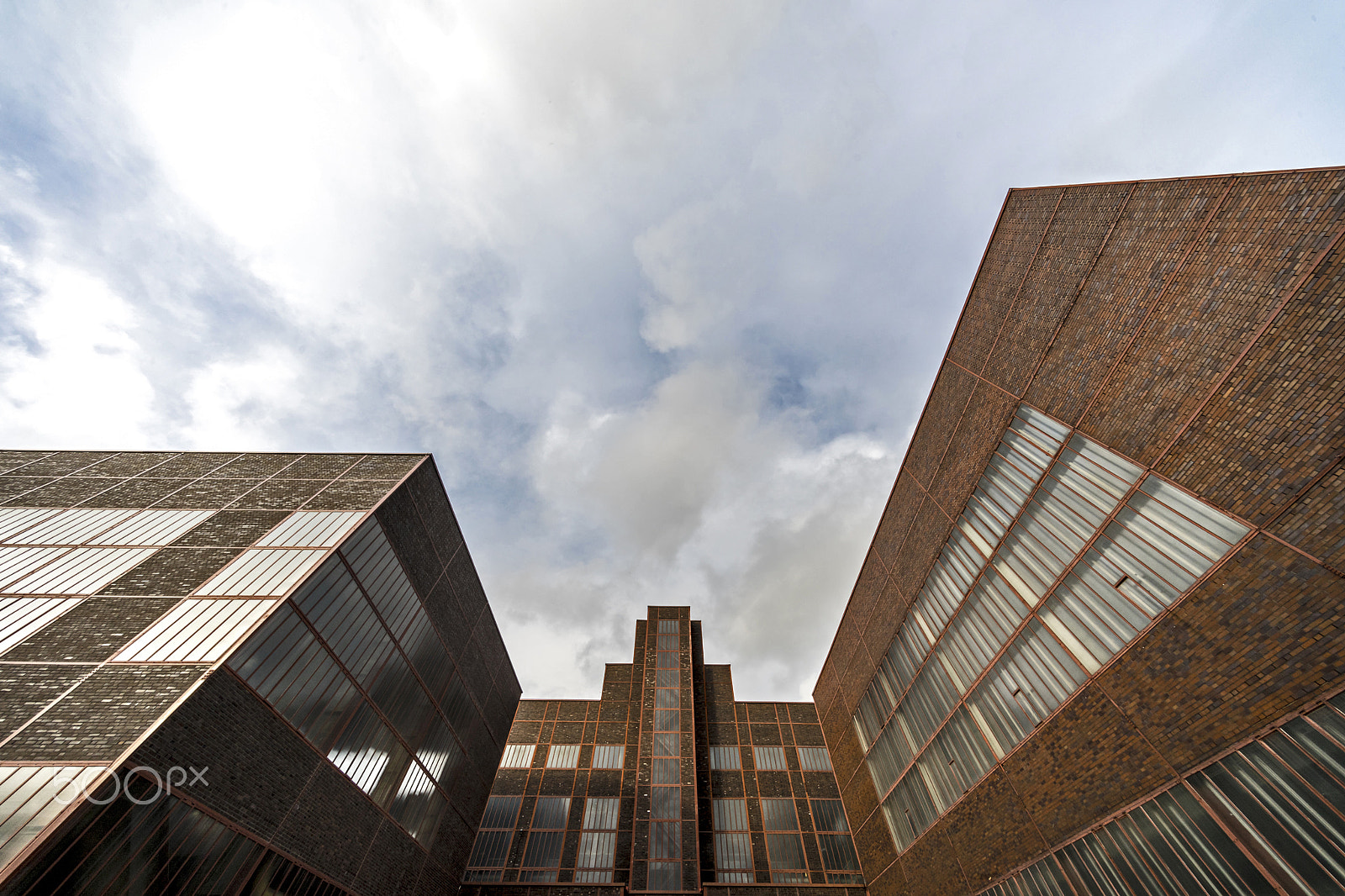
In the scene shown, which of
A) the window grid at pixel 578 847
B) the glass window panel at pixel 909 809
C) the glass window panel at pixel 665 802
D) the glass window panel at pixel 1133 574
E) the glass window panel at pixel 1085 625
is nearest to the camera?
the glass window panel at pixel 1133 574

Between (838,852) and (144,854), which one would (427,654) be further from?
(838,852)

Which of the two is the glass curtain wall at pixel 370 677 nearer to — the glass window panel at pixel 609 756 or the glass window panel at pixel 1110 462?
the glass window panel at pixel 609 756

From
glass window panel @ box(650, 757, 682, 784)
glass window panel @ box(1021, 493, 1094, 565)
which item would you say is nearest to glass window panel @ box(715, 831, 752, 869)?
glass window panel @ box(650, 757, 682, 784)

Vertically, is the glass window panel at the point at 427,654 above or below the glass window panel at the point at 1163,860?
above

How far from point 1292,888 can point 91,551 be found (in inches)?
1385

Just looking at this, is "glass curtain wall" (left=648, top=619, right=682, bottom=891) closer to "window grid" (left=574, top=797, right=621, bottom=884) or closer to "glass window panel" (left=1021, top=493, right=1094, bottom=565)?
"window grid" (left=574, top=797, right=621, bottom=884)

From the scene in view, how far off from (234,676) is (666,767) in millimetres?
26076

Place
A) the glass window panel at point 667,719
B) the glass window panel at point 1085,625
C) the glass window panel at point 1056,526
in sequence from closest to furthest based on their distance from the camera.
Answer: the glass window panel at point 1085,625, the glass window panel at point 1056,526, the glass window panel at point 667,719

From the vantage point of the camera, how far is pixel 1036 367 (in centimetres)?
1666

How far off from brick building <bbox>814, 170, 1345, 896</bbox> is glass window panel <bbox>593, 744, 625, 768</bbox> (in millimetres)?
21126

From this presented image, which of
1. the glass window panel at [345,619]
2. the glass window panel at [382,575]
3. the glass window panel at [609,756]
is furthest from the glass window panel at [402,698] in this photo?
the glass window panel at [609,756]

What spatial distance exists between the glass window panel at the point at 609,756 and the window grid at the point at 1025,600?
19.4 meters

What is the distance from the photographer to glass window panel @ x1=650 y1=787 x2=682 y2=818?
28.5 meters

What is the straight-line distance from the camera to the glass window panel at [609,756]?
114ft
